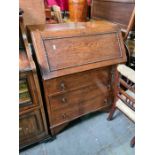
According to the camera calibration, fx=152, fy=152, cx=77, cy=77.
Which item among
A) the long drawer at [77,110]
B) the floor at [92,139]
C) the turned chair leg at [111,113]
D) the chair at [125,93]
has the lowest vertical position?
the floor at [92,139]

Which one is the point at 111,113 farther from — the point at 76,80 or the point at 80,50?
the point at 80,50

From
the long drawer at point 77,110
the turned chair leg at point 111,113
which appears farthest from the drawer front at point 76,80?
the turned chair leg at point 111,113

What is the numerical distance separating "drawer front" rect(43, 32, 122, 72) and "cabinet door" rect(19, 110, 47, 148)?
0.42 m

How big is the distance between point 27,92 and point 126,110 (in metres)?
0.87

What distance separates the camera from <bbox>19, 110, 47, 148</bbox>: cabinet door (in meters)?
1.21

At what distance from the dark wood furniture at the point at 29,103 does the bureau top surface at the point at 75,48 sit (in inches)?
3.0

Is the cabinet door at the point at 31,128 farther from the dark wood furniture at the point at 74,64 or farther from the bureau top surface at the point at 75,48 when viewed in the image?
the bureau top surface at the point at 75,48

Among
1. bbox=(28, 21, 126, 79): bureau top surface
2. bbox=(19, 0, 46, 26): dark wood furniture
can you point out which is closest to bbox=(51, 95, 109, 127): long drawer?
bbox=(28, 21, 126, 79): bureau top surface

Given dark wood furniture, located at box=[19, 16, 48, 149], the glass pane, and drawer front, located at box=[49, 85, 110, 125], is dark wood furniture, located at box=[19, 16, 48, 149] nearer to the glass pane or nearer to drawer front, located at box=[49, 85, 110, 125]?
the glass pane

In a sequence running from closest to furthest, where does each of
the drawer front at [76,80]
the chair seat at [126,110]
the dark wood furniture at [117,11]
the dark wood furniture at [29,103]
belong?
the dark wood furniture at [29,103] < the drawer front at [76,80] < the chair seat at [126,110] < the dark wood furniture at [117,11]

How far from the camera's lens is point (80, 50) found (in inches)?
48.5

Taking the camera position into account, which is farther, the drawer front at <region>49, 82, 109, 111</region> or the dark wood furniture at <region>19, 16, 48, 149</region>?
the drawer front at <region>49, 82, 109, 111</region>

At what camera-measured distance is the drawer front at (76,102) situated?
1320mm
